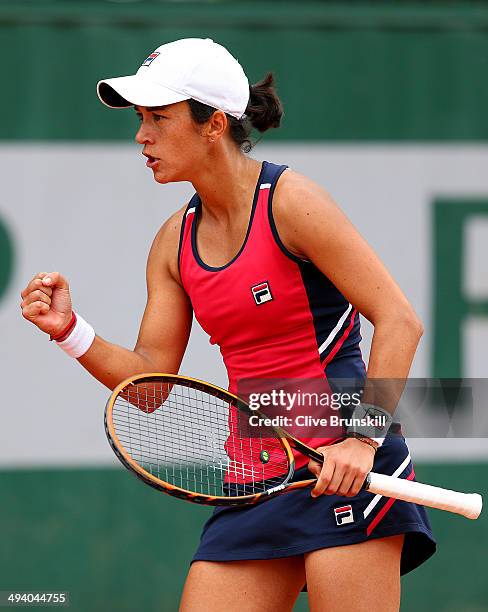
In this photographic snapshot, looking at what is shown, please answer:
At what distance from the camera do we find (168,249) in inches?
119

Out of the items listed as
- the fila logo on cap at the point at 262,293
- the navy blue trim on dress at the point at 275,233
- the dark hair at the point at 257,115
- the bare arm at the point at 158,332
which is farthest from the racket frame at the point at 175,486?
the dark hair at the point at 257,115

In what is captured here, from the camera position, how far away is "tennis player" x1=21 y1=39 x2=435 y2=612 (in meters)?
2.73

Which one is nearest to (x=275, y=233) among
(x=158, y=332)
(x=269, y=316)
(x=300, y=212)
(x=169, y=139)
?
(x=300, y=212)

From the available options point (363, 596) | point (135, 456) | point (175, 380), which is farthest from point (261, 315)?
point (363, 596)

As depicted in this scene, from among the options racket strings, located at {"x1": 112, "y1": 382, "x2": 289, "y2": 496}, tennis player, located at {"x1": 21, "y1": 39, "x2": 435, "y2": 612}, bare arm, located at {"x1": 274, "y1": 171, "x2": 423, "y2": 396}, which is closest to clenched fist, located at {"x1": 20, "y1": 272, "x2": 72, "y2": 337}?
tennis player, located at {"x1": 21, "y1": 39, "x2": 435, "y2": 612}

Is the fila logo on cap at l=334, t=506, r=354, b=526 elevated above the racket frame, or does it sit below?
below

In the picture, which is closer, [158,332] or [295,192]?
[295,192]

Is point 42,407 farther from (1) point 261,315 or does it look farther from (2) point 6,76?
(1) point 261,315

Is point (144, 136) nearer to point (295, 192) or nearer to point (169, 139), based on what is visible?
point (169, 139)

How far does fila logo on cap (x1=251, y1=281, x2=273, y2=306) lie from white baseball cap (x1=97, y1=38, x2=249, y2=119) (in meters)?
0.42

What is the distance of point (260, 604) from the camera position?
2801 millimetres

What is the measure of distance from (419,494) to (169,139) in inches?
38.3

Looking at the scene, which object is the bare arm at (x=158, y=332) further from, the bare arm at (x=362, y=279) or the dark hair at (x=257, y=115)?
the bare arm at (x=362, y=279)

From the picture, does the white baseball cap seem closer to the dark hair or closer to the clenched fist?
the dark hair
